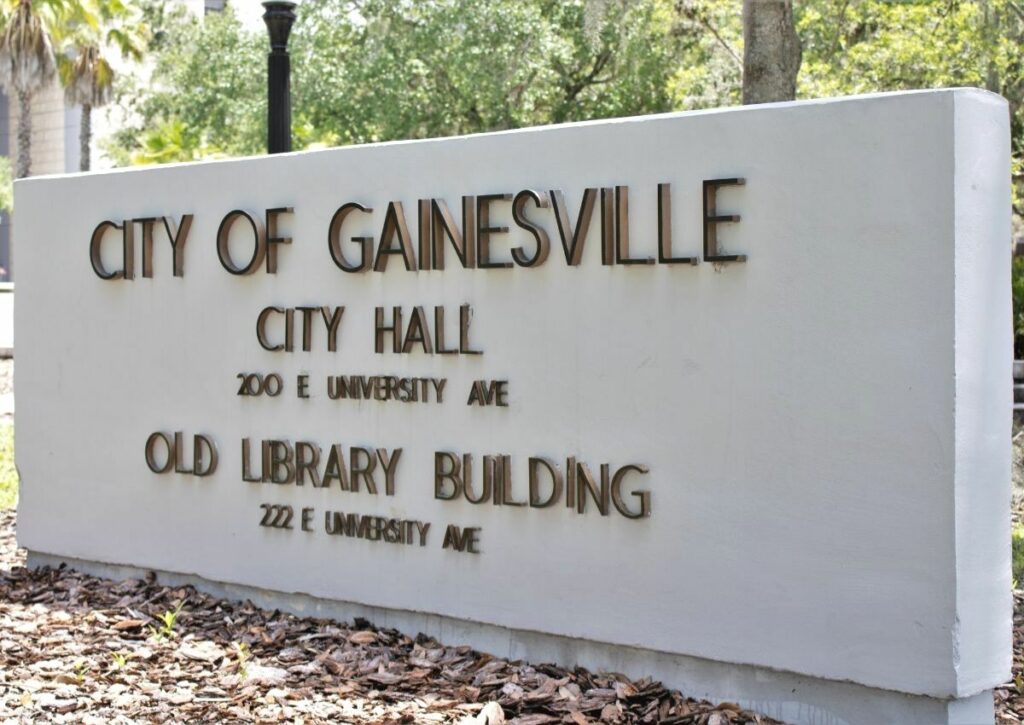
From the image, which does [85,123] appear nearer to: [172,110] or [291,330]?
[172,110]

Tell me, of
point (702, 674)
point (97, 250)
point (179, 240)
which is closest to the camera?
point (702, 674)

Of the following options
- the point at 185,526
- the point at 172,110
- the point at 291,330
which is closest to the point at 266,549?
the point at 185,526

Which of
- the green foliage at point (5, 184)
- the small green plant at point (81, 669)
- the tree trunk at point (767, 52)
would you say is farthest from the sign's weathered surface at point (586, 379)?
the green foliage at point (5, 184)

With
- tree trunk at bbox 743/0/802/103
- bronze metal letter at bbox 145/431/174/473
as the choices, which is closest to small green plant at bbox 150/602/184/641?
bronze metal letter at bbox 145/431/174/473

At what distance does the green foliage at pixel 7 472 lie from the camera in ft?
36.1

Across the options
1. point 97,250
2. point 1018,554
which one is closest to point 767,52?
point 1018,554

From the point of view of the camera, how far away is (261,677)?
594cm

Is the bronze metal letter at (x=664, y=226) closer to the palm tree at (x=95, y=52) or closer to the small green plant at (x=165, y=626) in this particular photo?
the small green plant at (x=165, y=626)

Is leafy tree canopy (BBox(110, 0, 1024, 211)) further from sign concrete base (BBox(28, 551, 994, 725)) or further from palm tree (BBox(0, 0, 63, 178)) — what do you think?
sign concrete base (BBox(28, 551, 994, 725))

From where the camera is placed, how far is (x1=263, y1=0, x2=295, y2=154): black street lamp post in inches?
366

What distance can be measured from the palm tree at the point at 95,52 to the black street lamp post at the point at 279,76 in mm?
23428

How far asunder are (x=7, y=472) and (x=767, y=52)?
295 inches

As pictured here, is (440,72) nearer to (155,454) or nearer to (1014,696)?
(155,454)

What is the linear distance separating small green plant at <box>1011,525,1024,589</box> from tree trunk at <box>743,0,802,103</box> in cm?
357
